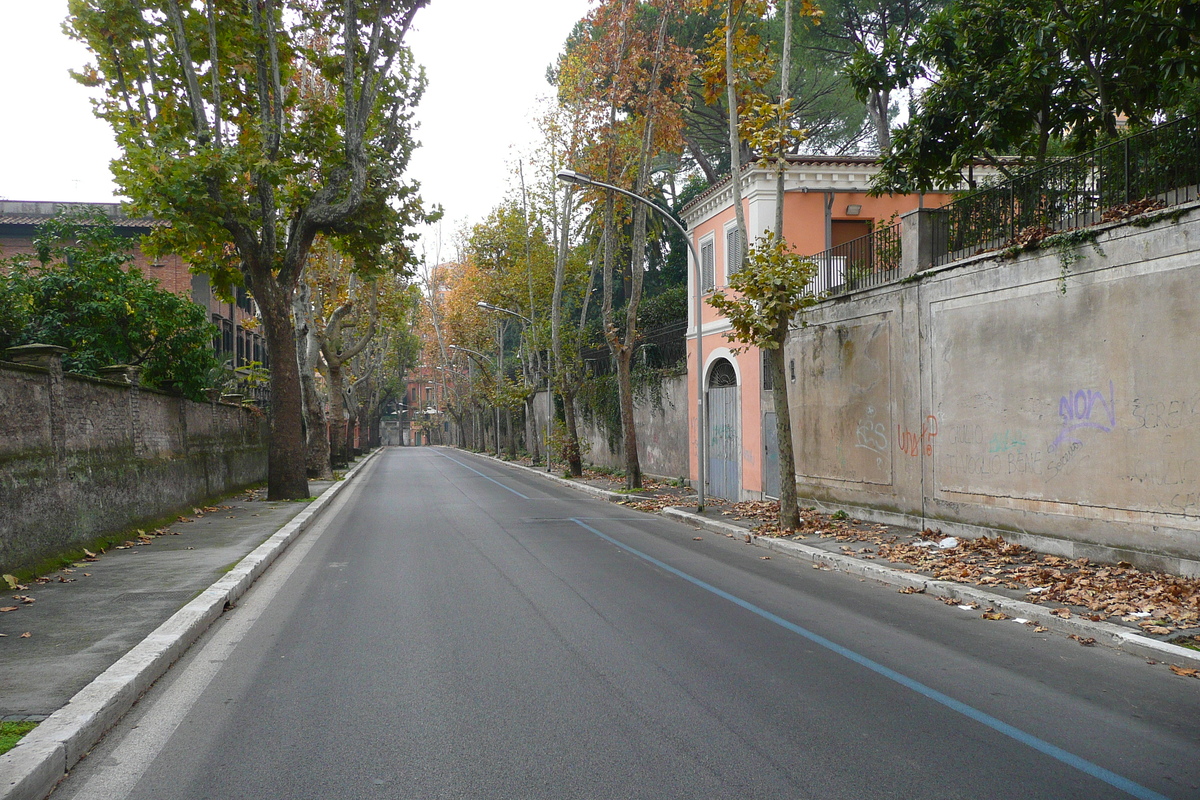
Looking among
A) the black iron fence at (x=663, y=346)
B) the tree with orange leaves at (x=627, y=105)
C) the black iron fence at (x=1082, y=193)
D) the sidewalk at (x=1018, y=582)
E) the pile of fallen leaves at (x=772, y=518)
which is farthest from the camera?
the black iron fence at (x=663, y=346)

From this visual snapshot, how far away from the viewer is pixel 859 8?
28406mm

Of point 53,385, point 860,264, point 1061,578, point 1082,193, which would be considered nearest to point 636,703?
point 1061,578

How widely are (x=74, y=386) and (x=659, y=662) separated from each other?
28.8ft

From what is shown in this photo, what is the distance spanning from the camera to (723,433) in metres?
21.2

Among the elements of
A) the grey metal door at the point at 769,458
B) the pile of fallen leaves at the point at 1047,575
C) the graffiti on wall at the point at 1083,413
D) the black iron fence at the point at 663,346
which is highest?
the black iron fence at the point at 663,346

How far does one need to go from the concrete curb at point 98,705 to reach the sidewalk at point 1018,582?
6934 millimetres

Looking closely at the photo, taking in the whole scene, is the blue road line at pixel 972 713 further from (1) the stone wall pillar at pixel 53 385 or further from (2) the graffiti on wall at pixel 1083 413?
(1) the stone wall pillar at pixel 53 385

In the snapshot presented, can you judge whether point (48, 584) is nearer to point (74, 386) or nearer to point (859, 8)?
point (74, 386)

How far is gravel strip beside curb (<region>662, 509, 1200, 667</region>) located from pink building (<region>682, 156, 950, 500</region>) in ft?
18.8

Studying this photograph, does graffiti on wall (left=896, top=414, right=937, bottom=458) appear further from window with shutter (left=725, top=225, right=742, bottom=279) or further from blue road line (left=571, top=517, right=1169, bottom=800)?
window with shutter (left=725, top=225, right=742, bottom=279)

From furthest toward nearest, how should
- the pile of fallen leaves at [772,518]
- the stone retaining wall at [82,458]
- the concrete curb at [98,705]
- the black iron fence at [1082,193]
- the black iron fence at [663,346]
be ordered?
the black iron fence at [663,346]
the pile of fallen leaves at [772,518]
the black iron fence at [1082,193]
the stone retaining wall at [82,458]
the concrete curb at [98,705]

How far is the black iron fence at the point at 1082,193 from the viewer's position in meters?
9.16

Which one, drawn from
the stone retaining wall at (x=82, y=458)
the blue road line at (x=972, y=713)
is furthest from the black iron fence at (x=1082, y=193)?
the stone retaining wall at (x=82, y=458)

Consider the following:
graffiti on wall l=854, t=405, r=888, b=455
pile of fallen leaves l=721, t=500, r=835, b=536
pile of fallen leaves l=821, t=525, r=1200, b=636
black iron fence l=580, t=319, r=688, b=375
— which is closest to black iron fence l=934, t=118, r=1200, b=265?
graffiti on wall l=854, t=405, r=888, b=455
